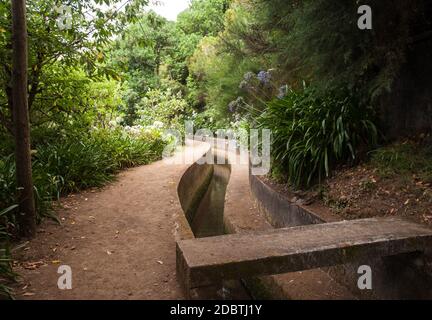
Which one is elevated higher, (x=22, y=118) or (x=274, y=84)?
(x=274, y=84)

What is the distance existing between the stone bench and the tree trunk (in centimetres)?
196

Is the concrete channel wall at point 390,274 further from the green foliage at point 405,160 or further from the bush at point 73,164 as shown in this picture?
the bush at point 73,164

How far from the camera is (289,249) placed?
2.84 meters

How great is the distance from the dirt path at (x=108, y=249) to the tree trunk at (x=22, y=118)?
0.32 meters

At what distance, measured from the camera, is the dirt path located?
302 cm

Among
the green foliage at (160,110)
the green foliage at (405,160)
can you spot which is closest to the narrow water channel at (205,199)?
the green foliage at (405,160)

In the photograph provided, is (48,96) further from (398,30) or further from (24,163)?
(398,30)

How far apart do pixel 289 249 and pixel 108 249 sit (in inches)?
82.1

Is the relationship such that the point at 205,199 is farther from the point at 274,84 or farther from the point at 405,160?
the point at 405,160

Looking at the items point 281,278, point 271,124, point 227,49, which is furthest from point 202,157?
point 281,278

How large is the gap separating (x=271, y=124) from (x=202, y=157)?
507 cm

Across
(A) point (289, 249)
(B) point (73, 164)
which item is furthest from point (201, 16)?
(A) point (289, 249)

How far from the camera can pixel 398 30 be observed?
4.06 metres
